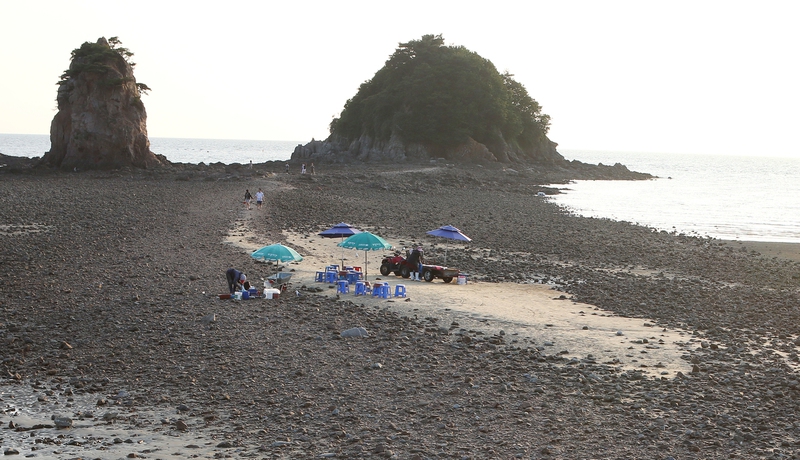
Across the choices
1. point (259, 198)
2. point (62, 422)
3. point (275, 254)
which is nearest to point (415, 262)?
point (275, 254)

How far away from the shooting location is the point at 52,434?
1055cm

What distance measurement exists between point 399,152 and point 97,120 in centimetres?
4211

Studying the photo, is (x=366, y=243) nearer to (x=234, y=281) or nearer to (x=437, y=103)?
(x=234, y=281)

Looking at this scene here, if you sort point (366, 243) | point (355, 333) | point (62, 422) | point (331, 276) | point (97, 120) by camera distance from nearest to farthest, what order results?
point (62, 422) < point (355, 333) < point (366, 243) < point (331, 276) < point (97, 120)

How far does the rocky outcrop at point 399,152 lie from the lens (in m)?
95.9

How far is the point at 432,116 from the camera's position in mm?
97938

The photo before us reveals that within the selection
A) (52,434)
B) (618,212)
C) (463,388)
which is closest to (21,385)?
(52,434)

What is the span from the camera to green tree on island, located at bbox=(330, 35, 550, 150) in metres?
98.2

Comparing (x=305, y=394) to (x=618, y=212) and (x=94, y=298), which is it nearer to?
(x=94, y=298)

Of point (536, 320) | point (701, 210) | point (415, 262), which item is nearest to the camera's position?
point (536, 320)

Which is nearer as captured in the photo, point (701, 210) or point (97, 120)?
point (701, 210)

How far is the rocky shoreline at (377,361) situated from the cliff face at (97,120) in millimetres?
37303

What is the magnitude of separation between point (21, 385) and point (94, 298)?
6.46 metres

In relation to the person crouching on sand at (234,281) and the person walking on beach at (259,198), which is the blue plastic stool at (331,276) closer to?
the person crouching on sand at (234,281)
